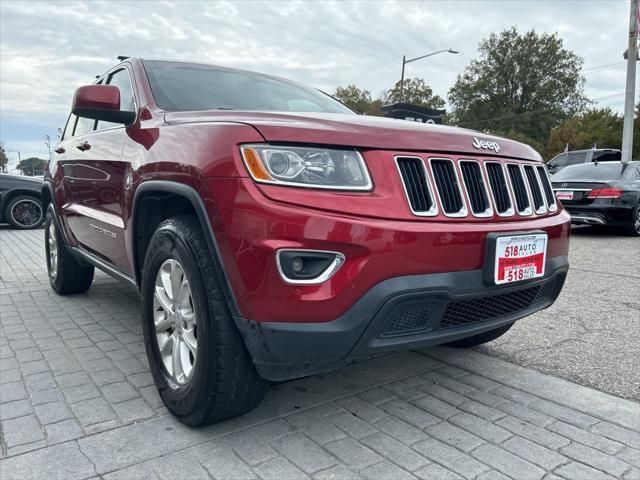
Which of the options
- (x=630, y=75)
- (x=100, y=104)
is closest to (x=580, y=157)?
(x=630, y=75)

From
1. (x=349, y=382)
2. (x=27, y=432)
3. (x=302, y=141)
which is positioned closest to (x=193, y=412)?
(x=27, y=432)

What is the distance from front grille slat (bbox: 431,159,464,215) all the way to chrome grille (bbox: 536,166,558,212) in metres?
0.79

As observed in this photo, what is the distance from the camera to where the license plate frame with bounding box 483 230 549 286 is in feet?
6.63

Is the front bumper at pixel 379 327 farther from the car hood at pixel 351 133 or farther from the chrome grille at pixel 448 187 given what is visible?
the car hood at pixel 351 133

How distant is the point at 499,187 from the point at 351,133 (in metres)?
0.80

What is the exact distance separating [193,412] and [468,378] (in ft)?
5.05

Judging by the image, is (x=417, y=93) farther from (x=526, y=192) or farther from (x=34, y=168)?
(x=526, y=192)

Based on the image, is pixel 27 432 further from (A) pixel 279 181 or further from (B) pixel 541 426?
(B) pixel 541 426

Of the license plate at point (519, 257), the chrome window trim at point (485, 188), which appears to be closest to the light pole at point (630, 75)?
the license plate at point (519, 257)

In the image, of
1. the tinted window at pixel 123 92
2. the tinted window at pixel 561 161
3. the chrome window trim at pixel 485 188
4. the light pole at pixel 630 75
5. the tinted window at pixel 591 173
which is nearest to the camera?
the chrome window trim at pixel 485 188

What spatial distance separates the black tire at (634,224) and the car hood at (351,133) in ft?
25.1

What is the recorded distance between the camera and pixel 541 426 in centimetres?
230

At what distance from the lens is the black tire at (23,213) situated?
10.5 m

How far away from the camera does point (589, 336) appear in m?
3.52
